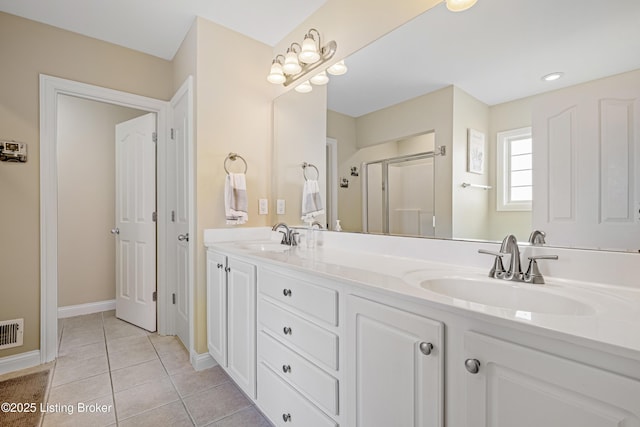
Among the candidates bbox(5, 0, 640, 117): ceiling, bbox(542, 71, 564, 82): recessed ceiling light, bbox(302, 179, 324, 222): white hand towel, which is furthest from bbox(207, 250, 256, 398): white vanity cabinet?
bbox(542, 71, 564, 82): recessed ceiling light

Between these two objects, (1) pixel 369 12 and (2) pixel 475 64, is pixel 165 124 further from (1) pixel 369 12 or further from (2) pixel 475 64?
(2) pixel 475 64

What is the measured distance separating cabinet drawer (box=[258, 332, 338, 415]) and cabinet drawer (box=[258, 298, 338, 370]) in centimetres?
5

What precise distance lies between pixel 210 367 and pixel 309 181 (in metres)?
1.47

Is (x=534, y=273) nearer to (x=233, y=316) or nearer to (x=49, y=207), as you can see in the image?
(x=233, y=316)

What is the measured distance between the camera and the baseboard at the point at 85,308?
293 centimetres

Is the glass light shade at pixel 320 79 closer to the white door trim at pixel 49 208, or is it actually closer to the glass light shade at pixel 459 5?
the glass light shade at pixel 459 5

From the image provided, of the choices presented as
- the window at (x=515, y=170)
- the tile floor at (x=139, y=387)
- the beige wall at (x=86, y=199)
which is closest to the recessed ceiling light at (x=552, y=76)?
the window at (x=515, y=170)

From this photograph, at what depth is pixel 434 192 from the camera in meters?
1.37

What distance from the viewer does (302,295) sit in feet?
3.88

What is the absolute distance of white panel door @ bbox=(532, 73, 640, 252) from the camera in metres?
0.87

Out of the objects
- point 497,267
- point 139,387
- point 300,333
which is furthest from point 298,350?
point 139,387

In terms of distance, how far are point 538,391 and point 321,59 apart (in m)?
1.94

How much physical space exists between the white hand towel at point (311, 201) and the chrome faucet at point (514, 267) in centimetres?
115

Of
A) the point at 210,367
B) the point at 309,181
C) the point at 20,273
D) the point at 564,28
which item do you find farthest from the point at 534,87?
the point at 20,273
